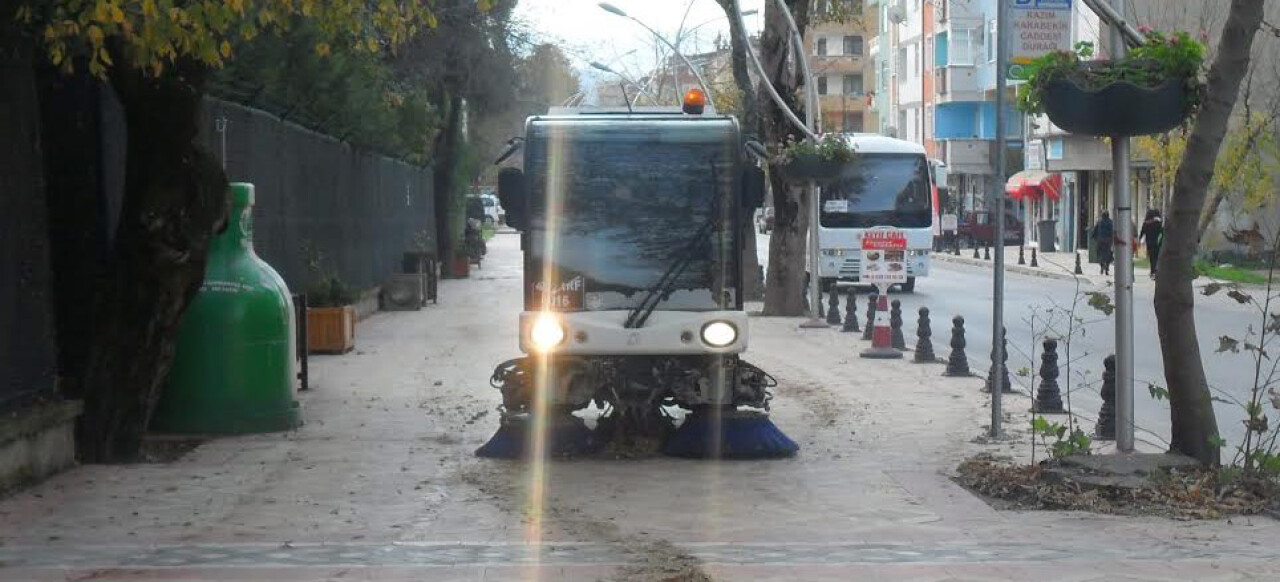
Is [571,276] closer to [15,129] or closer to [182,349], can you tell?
[182,349]

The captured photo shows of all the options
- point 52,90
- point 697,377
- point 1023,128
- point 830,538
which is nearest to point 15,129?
point 52,90

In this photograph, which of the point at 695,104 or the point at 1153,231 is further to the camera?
the point at 1153,231

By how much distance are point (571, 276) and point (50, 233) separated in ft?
11.3

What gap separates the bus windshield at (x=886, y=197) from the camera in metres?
35.5

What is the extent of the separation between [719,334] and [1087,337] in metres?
12.9

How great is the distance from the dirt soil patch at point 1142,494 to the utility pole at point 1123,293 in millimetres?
777

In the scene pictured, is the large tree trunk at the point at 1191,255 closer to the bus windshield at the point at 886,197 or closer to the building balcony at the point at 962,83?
the bus windshield at the point at 886,197

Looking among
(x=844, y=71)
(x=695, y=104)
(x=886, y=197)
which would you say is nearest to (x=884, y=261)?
(x=695, y=104)

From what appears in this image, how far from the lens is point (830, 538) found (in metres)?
9.01

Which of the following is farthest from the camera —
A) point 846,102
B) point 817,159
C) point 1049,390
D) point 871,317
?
point 846,102

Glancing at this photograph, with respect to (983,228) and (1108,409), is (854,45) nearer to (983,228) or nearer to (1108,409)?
(983,228)

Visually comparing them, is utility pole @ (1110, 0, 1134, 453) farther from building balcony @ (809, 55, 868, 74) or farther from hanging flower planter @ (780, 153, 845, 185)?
building balcony @ (809, 55, 868, 74)

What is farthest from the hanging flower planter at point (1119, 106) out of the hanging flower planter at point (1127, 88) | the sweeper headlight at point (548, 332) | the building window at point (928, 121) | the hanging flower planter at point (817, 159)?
the building window at point (928, 121)

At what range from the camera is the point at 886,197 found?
1406 inches
